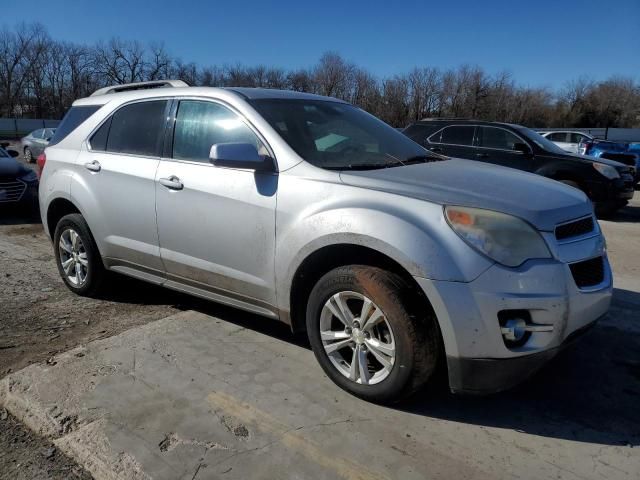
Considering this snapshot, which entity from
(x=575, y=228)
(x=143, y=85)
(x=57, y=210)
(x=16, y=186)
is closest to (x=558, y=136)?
(x=16, y=186)

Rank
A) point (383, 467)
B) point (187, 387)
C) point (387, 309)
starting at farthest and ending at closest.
A: point (187, 387) → point (387, 309) → point (383, 467)

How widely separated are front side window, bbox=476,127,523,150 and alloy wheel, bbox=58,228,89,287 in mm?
7790

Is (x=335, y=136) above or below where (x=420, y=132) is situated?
above

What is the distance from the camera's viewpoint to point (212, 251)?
3504mm

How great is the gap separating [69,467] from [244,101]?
2.40 meters

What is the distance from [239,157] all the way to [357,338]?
4.23 feet

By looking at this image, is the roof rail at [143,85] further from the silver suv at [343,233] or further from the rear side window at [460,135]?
the rear side window at [460,135]

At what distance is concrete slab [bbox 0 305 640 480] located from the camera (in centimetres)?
246

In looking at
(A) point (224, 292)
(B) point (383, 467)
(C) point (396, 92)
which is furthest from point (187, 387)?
(C) point (396, 92)

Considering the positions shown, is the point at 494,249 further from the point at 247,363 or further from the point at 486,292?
the point at 247,363

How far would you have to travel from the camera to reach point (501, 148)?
9.95m

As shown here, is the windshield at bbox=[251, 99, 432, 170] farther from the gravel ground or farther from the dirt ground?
the gravel ground

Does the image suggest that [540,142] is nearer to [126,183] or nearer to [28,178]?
[126,183]

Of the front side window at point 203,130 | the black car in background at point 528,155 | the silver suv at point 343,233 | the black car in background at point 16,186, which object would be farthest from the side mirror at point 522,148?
the black car in background at point 16,186
